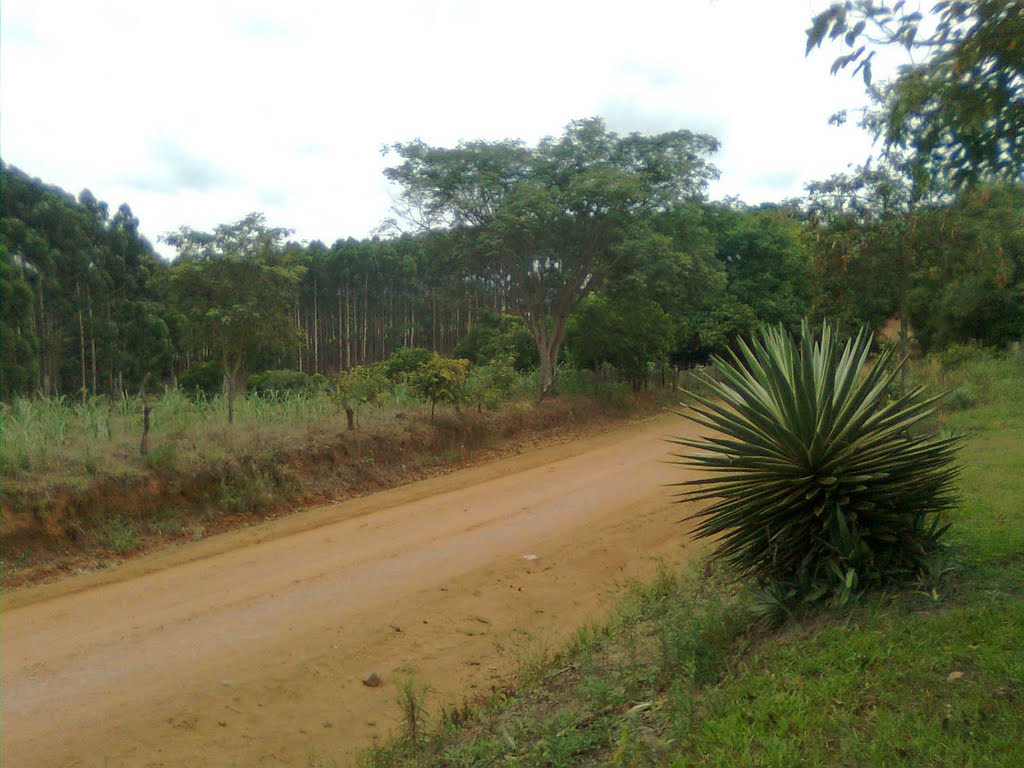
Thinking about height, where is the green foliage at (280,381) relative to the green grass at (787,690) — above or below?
above

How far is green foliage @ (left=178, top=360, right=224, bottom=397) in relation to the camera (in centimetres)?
2384

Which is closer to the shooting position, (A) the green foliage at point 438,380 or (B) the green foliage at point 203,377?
(A) the green foliage at point 438,380

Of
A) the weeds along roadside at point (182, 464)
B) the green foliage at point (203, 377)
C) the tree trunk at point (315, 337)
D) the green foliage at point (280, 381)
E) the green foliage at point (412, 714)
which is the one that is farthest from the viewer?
the tree trunk at point (315, 337)

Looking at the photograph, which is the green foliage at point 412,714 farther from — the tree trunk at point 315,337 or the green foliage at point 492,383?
the tree trunk at point 315,337

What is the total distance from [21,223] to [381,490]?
8.12 metres

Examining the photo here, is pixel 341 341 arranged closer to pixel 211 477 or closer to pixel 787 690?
pixel 211 477

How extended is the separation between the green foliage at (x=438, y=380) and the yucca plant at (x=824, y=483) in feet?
34.6

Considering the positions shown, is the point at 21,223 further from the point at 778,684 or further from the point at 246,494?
the point at 778,684

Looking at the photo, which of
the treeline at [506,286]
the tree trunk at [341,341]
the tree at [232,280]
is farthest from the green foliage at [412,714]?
the tree trunk at [341,341]

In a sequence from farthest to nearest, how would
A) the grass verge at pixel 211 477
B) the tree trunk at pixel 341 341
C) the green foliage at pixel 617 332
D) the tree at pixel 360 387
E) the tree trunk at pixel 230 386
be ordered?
the tree trunk at pixel 341 341 → the green foliage at pixel 617 332 → the tree at pixel 360 387 → the tree trunk at pixel 230 386 → the grass verge at pixel 211 477

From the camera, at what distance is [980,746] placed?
143 inches

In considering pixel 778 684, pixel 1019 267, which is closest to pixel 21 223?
pixel 778 684

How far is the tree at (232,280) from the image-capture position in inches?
725

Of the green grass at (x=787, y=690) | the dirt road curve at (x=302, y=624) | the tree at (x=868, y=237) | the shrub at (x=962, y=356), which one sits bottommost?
the dirt road curve at (x=302, y=624)
